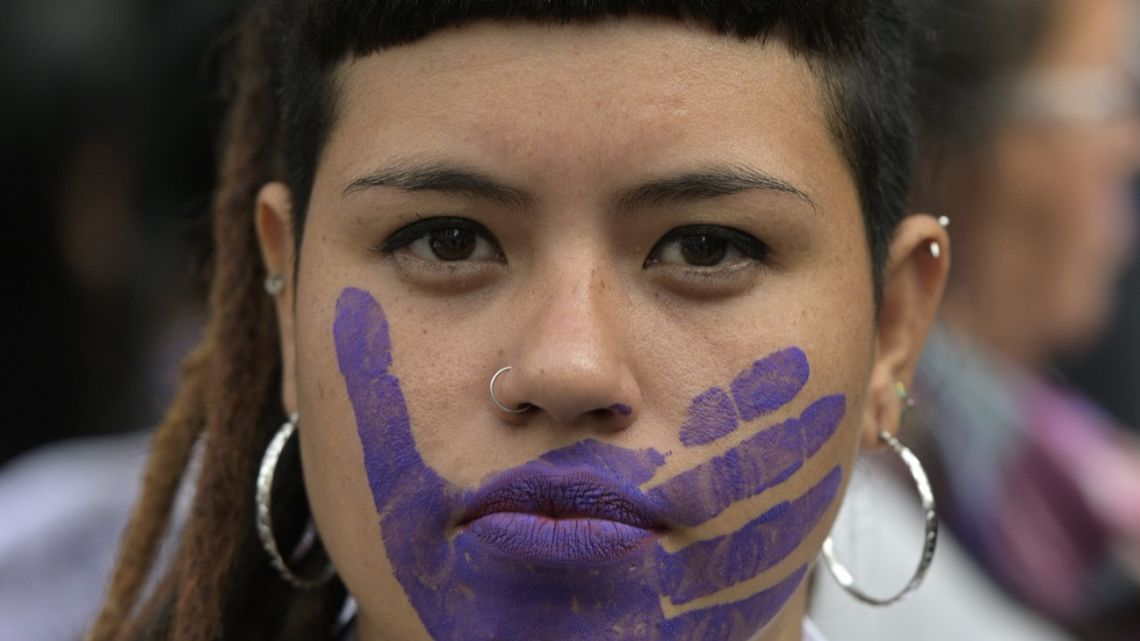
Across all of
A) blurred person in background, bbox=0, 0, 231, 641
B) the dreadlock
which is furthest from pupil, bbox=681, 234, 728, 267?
blurred person in background, bbox=0, 0, 231, 641

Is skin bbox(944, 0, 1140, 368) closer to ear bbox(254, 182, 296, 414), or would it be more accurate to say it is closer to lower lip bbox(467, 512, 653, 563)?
ear bbox(254, 182, 296, 414)

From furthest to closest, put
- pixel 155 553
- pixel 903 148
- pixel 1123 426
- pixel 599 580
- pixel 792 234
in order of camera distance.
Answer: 1. pixel 1123 426
2. pixel 155 553
3. pixel 903 148
4. pixel 792 234
5. pixel 599 580

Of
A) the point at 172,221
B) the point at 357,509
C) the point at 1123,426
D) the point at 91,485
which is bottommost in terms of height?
the point at 1123,426

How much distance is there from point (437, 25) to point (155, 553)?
1222 millimetres

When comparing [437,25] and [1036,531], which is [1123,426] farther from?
[437,25]

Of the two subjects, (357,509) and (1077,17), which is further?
(1077,17)

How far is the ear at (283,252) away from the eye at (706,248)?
0.66 meters

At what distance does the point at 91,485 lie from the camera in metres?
4.22

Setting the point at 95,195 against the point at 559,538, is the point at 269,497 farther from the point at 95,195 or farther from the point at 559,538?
the point at 95,195

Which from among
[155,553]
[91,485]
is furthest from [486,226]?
[91,485]

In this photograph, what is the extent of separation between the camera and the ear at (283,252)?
2.57 meters

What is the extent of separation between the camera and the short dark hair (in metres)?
2.21

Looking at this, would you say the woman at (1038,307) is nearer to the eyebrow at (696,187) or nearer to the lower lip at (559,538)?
the eyebrow at (696,187)

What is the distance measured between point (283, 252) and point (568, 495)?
79cm
